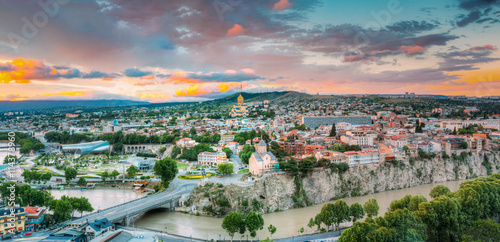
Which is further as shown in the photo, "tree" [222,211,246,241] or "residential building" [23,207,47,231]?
"residential building" [23,207,47,231]

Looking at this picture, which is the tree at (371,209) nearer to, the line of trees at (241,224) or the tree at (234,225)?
the line of trees at (241,224)

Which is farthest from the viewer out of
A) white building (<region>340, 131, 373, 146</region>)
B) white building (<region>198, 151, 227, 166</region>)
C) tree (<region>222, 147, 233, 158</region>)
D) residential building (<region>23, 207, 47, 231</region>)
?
tree (<region>222, 147, 233, 158</region>)

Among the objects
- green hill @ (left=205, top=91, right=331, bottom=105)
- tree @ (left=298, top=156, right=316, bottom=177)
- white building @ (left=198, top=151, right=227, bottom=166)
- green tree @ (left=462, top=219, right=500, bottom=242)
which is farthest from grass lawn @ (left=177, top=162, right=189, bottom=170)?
green hill @ (left=205, top=91, right=331, bottom=105)

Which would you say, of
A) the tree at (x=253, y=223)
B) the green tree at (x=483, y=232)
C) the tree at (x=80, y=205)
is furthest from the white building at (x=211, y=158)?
the green tree at (x=483, y=232)

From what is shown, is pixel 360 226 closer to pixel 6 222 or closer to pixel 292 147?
pixel 6 222

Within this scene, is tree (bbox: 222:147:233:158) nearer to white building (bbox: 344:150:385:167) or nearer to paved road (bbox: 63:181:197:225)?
paved road (bbox: 63:181:197:225)
